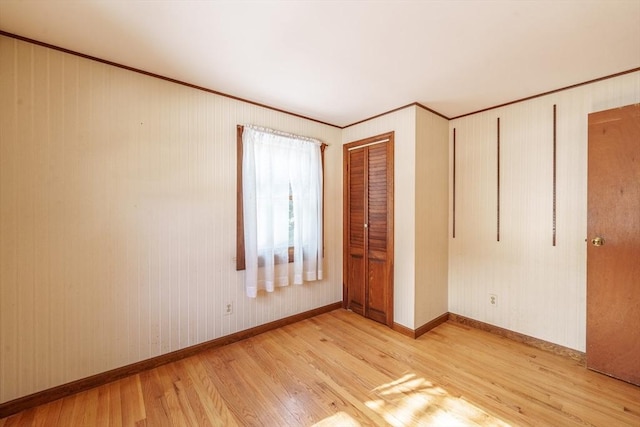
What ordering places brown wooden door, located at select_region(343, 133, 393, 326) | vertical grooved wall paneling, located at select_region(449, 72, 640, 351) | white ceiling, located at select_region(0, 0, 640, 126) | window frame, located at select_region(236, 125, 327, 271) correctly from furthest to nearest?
brown wooden door, located at select_region(343, 133, 393, 326)
window frame, located at select_region(236, 125, 327, 271)
vertical grooved wall paneling, located at select_region(449, 72, 640, 351)
white ceiling, located at select_region(0, 0, 640, 126)

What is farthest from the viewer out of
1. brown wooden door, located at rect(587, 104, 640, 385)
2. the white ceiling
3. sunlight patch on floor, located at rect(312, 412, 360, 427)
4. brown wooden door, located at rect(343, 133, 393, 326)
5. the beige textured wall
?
brown wooden door, located at rect(343, 133, 393, 326)

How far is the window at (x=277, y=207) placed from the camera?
9.03 ft

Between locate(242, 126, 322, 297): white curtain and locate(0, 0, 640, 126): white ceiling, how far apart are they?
0.61m

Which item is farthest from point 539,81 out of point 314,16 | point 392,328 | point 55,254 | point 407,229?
point 55,254

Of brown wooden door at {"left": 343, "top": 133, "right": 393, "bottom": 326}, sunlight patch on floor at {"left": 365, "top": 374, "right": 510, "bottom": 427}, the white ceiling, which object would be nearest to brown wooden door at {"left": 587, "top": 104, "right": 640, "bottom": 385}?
the white ceiling

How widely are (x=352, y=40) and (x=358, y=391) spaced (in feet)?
8.17

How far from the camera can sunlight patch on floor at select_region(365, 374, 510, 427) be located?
1720 mm

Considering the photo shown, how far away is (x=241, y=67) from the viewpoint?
216 cm

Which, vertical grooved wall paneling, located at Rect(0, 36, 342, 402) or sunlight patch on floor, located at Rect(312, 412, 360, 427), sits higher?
vertical grooved wall paneling, located at Rect(0, 36, 342, 402)

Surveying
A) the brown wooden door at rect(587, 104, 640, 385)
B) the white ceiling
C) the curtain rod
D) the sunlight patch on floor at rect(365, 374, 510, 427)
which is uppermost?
the white ceiling

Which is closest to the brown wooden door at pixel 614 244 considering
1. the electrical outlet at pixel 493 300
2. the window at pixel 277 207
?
the electrical outlet at pixel 493 300

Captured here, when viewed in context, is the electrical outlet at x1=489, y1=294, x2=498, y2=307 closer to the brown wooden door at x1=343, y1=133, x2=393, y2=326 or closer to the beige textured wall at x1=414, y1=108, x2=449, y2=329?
the beige textured wall at x1=414, y1=108, x2=449, y2=329

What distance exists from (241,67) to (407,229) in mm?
2210

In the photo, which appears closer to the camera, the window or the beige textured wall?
the window
